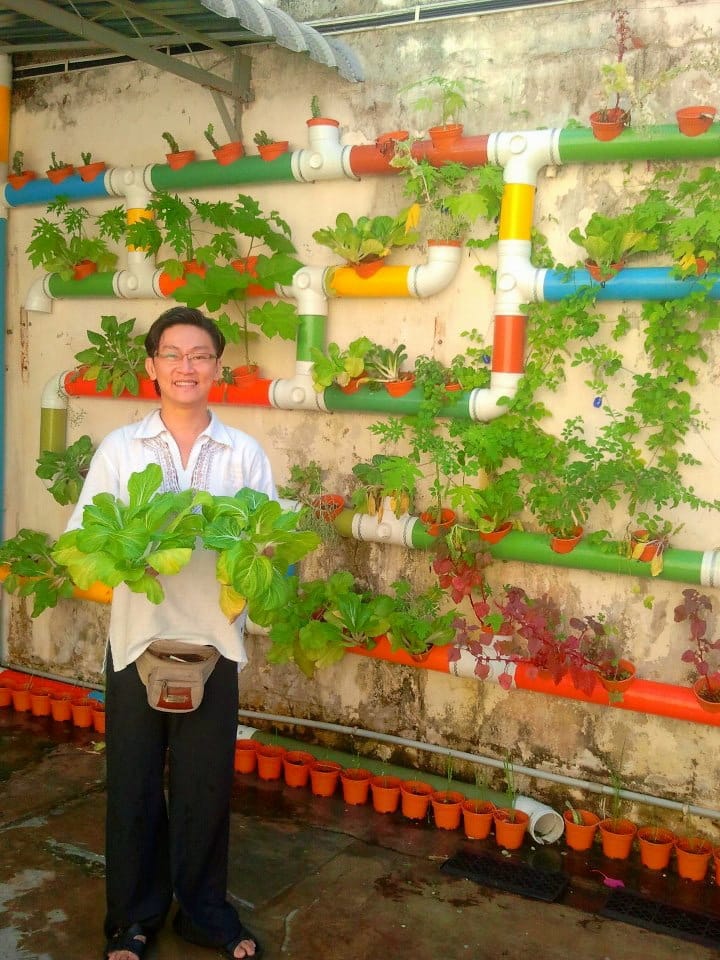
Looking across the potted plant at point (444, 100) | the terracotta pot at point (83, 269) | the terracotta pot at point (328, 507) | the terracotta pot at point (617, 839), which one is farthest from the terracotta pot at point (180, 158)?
the terracotta pot at point (617, 839)

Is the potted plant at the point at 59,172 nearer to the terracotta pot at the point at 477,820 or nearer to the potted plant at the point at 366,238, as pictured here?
the potted plant at the point at 366,238

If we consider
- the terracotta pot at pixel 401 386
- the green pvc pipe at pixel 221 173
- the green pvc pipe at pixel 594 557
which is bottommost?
the green pvc pipe at pixel 594 557

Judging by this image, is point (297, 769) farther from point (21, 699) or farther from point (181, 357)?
point (181, 357)

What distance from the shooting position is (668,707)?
4238 mm

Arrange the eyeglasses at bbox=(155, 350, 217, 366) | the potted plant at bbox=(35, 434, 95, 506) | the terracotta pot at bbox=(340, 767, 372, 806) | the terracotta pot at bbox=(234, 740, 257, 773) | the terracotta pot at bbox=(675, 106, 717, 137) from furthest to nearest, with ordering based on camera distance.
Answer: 1. the potted plant at bbox=(35, 434, 95, 506)
2. the terracotta pot at bbox=(234, 740, 257, 773)
3. the terracotta pot at bbox=(340, 767, 372, 806)
4. the terracotta pot at bbox=(675, 106, 717, 137)
5. the eyeglasses at bbox=(155, 350, 217, 366)

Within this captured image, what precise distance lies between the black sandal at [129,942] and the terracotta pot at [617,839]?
7.04 feet

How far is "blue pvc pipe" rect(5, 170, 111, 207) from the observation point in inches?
226

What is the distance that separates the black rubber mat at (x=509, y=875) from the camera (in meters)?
4.09


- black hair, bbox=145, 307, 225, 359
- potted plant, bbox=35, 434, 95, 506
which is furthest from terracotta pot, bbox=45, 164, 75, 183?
black hair, bbox=145, 307, 225, 359

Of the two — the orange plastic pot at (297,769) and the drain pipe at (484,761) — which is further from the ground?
the drain pipe at (484,761)

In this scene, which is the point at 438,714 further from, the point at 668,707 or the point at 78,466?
the point at 78,466

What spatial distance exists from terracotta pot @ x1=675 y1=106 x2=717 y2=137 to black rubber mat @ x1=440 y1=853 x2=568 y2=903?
3.26m

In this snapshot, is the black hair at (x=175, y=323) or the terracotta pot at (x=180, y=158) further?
the terracotta pot at (x=180, y=158)

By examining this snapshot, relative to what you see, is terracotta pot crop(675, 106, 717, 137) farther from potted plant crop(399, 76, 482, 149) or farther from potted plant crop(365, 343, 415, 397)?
potted plant crop(365, 343, 415, 397)
